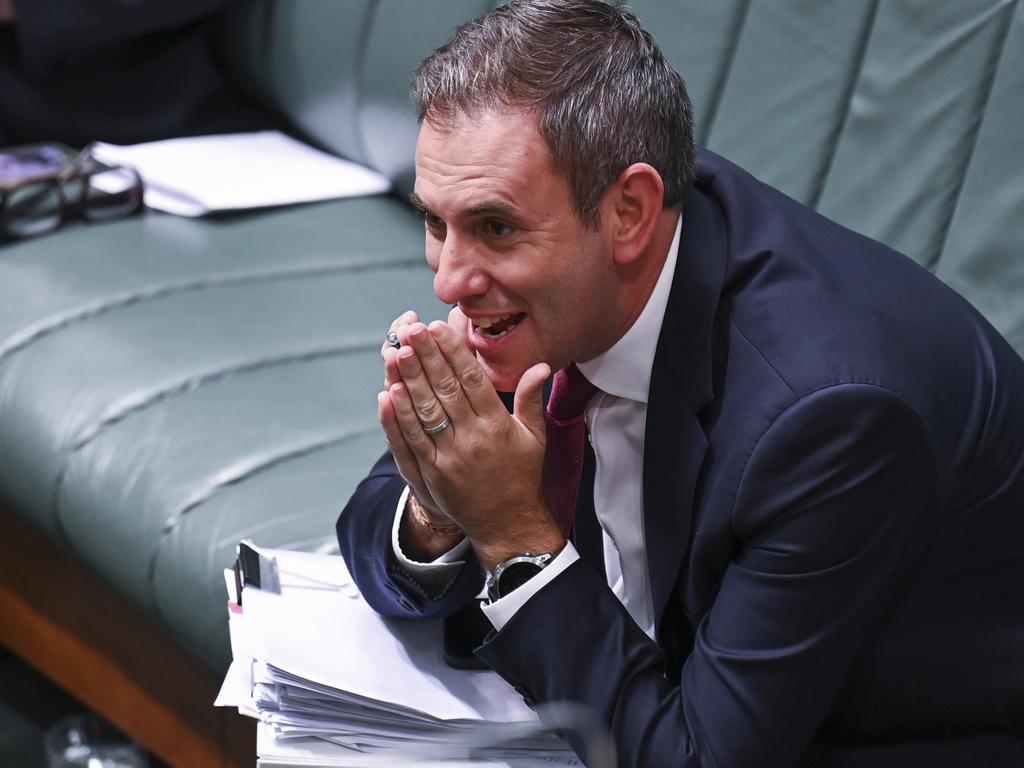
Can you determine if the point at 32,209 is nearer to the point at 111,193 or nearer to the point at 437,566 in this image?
the point at 111,193

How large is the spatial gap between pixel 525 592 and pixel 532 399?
156 mm

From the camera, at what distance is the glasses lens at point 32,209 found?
2244mm

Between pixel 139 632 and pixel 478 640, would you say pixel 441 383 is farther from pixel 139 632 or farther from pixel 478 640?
pixel 139 632

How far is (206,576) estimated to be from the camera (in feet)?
5.49

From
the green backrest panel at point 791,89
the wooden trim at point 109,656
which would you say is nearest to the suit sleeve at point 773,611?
the wooden trim at point 109,656

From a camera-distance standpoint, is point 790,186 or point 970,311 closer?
point 970,311

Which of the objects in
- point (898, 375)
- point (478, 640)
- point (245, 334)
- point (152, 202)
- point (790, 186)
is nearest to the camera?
point (898, 375)

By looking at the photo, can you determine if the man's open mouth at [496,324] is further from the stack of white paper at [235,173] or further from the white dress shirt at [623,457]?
the stack of white paper at [235,173]

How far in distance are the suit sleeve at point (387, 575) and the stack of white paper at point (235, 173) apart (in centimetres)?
104

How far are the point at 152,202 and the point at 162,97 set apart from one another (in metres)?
0.29

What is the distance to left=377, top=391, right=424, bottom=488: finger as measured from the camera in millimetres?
1241

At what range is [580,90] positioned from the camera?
1177 mm

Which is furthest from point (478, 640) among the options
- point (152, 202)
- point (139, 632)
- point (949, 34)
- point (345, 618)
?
point (152, 202)

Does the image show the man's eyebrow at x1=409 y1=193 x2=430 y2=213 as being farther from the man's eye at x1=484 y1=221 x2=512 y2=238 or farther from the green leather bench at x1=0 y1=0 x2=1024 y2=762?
the green leather bench at x1=0 y1=0 x2=1024 y2=762
